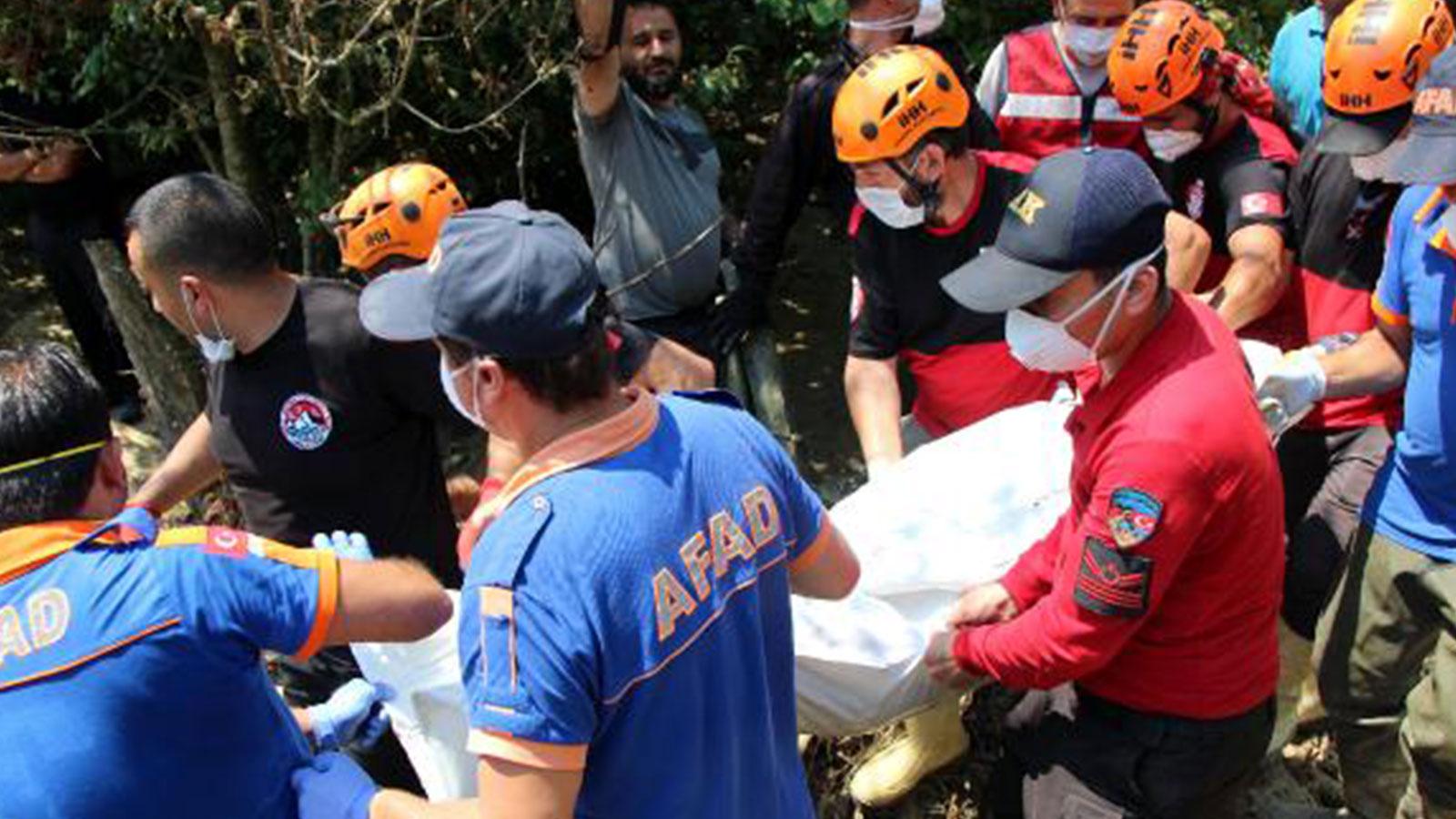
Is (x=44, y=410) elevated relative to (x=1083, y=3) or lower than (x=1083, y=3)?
elevated

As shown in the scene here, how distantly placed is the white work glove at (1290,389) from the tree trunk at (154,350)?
3.84 meters

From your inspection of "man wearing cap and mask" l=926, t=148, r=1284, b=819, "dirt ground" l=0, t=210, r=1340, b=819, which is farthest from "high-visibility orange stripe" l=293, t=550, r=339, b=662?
"dirt ground" l=0, t=210, r=1340, b=819

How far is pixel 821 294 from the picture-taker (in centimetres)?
702

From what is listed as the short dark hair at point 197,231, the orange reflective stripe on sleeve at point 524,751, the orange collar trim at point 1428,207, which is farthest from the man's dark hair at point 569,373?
the orange collar trim at point 1428,207

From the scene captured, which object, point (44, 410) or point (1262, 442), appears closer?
point (44, 410)

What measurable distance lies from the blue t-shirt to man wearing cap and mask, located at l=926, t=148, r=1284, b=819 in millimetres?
2373

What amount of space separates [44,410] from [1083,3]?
3607mm

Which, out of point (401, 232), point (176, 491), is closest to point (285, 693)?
point (176, 491)

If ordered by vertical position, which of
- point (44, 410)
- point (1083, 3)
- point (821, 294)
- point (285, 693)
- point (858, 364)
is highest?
point (44, 410)

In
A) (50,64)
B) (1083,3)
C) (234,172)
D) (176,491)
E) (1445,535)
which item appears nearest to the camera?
(1445,535)

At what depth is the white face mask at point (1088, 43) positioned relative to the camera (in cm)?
456

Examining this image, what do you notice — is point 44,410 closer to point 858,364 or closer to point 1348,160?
point 858,364

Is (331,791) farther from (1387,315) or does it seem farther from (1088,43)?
(1088,43)

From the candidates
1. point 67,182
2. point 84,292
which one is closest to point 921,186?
point 67,182
